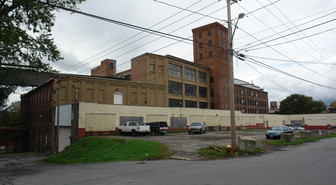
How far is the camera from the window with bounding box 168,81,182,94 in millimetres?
54331

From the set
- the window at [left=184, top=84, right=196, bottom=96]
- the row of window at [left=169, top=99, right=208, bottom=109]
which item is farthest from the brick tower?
the window at [left=184, top=84, right=196, bottom=96]

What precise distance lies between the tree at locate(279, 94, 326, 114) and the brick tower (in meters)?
36.2

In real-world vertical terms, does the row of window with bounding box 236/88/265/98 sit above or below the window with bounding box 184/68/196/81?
below

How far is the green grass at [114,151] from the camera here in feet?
53.3

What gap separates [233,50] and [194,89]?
45.2 metres

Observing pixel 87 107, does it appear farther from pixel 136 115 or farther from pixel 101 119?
pixel 136 115

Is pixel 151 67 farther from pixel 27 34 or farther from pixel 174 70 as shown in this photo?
pixel 27 34

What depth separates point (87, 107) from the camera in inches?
1182

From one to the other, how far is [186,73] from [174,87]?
6.62 m

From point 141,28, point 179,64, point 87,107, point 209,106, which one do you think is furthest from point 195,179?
point 209,106

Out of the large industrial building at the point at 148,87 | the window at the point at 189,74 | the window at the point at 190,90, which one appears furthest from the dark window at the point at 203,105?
the window at the point at 189,74

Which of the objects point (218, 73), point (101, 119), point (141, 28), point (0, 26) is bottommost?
point (101, 119)

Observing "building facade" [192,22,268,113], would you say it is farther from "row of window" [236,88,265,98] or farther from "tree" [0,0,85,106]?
"tree" [0,0,85,106]

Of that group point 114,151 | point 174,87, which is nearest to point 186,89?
point 174,87
